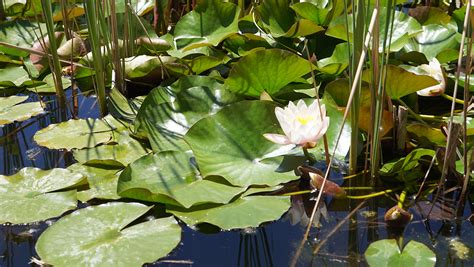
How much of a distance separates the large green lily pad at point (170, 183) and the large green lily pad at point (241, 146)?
4 cm

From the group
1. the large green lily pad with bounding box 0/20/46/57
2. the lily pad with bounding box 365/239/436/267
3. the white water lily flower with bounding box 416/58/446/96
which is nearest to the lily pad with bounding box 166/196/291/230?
the lily pad with bounding box 365/239/436/267

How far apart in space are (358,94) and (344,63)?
42 centimetres

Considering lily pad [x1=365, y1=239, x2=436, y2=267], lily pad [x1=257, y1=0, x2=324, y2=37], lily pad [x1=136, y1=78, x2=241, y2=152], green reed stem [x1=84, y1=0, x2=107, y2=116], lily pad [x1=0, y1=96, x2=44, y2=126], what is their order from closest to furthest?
lily pad [x1=365, y1=239, x2=436, y2=267] < lily pad [x1=136, y1=78, x2=241, y2=152] < green reed stem [x1=84, y1=0, x2=107, y2=116] < lily pad [x1=0, y1=96, x2=44, y2=126] < lily pad [x1=257, y1=0, x2=324, y2=37]

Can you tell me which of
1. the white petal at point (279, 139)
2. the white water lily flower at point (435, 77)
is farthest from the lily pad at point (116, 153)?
the white water lily flower at point (435, 77)

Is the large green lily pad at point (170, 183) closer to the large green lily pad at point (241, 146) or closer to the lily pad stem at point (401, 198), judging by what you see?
the large green lily pad at point (241, 146)

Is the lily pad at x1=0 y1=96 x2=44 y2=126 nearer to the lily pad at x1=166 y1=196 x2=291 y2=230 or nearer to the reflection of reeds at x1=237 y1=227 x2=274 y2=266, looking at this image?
the lily pad at x1=166 y1=196 x2=291 y2=230

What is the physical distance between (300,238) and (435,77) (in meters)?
0.71

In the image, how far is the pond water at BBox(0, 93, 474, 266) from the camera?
132cm

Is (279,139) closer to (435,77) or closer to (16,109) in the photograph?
(435,77)

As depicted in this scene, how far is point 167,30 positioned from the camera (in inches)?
104

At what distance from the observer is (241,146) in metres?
1.65

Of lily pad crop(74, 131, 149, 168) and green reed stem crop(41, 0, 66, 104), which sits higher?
green reed stem crop(41, 0, 66, 104)

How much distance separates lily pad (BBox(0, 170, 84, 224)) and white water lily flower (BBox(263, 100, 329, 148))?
1.62 feet

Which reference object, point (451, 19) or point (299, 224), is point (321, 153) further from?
point (451, 19)
